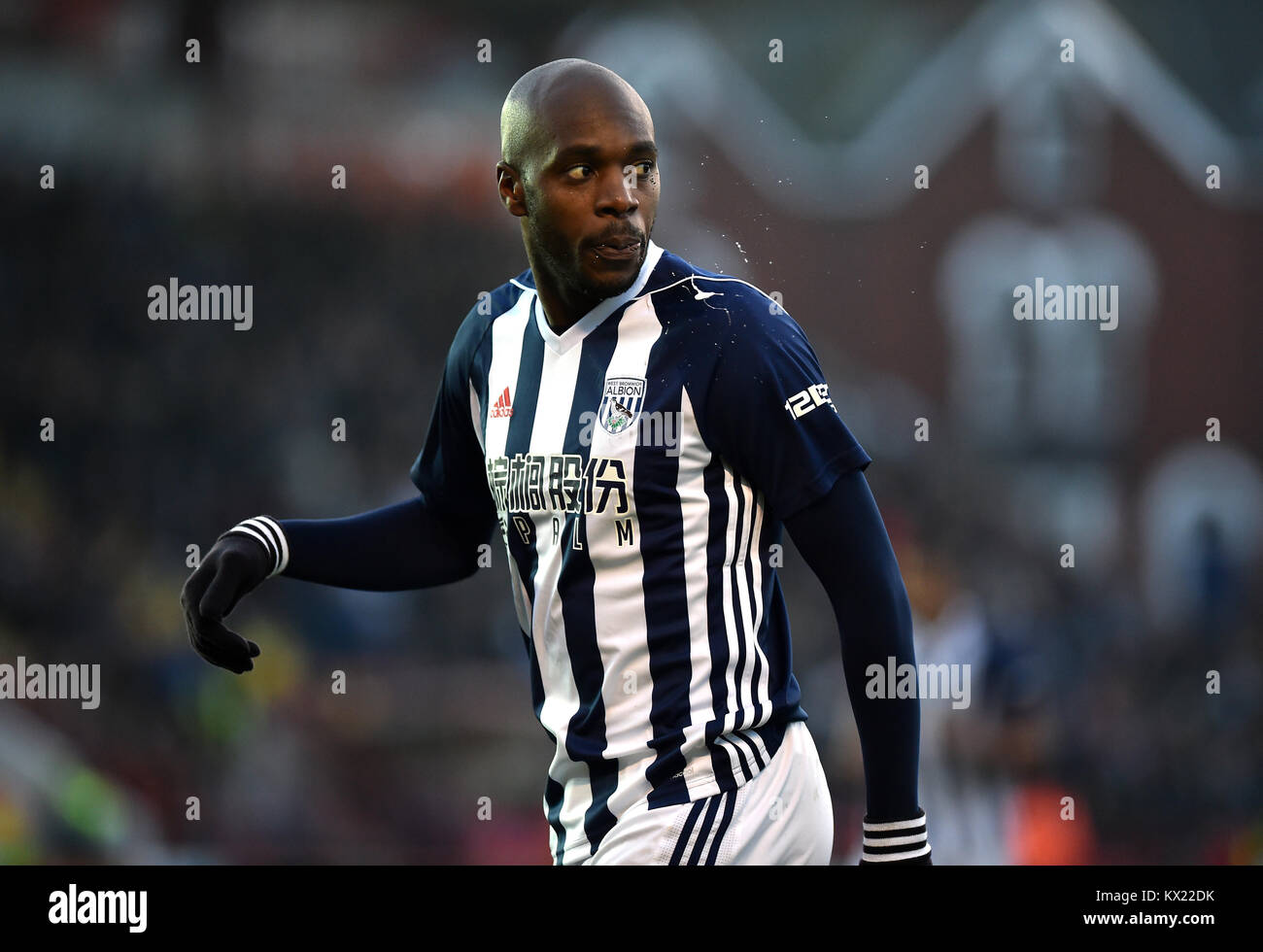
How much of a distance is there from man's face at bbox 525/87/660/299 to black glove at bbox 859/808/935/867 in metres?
0.83

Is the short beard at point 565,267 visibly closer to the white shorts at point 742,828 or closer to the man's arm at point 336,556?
the man's arm at point 336,556

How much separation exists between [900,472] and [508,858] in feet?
7.14

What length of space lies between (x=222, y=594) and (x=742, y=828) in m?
0.84

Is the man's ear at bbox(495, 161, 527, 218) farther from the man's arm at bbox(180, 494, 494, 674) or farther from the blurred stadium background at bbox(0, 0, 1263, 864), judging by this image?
the blurred stadium background at bbox(0, 0, 1263, 864)

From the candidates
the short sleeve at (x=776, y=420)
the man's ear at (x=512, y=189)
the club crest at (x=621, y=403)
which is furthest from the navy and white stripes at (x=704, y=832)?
Result: the man's ear at (x=512, y=189)

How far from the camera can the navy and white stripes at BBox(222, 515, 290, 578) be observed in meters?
2.16

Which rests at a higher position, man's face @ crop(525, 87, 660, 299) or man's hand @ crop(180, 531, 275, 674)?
man's face @ crop(525, 87, 660, 299)

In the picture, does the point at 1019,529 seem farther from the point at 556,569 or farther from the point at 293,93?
the point at 556,569

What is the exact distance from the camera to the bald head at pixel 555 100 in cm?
189

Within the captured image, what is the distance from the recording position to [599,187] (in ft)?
6.21

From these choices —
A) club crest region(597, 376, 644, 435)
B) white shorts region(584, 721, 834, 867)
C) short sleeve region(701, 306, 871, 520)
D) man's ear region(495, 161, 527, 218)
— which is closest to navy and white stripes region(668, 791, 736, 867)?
white shorts region(584, 721, 834, 867)

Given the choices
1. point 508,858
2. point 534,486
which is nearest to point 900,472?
point 508,858

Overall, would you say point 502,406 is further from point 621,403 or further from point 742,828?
point 742,828

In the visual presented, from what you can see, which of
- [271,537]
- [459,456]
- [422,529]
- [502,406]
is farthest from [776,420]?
[271,537]
